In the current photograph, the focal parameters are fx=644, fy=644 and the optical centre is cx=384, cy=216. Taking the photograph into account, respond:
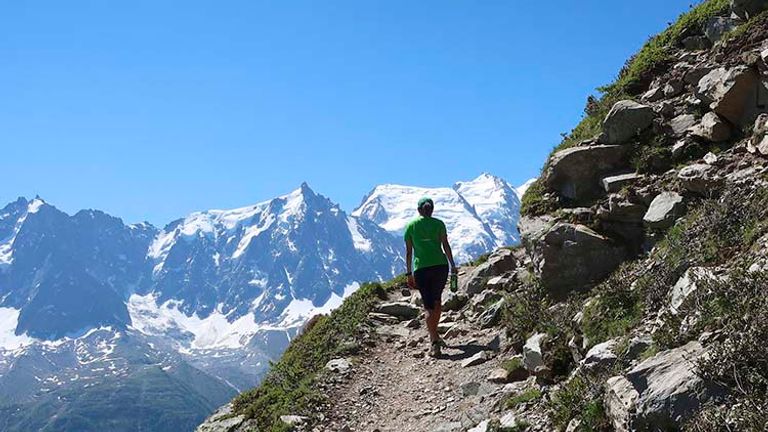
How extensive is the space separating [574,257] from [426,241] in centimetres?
388

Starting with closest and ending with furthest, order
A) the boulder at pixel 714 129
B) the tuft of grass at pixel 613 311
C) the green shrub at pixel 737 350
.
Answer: the green shrub at pixel 737 350
the tuft of grass at pixel 613 311
the boulder at pixel 714 129

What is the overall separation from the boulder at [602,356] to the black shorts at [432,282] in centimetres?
647

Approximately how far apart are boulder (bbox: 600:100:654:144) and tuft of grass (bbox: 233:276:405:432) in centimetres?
882

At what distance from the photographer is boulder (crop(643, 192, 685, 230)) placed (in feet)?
38.4

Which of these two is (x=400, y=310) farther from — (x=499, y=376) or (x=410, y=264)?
(x=499, y=376)

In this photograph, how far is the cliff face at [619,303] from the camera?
279 inches

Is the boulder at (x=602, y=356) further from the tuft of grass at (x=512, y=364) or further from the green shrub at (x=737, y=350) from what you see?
the tuft of grass at (x=512, y=364)

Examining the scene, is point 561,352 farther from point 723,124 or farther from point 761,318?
point 723,124

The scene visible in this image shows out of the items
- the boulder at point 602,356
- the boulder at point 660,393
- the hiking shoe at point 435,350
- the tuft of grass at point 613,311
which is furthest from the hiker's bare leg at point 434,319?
the boulder at point 660,393

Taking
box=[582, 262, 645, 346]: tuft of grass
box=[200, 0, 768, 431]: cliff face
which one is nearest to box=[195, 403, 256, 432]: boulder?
box=[200, 0, 768, 431]: cliff face

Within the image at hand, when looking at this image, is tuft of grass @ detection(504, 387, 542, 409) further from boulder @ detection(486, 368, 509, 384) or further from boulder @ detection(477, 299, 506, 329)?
boulder @ detection(477, 299, 506, 329)

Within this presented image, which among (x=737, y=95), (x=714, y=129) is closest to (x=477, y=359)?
(x=714, y=129)

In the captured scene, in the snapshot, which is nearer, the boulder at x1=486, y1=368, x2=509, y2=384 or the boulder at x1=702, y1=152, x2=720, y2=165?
the boulder at x1=486, y1=368, x2=509, y2=384

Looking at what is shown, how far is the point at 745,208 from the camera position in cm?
967
